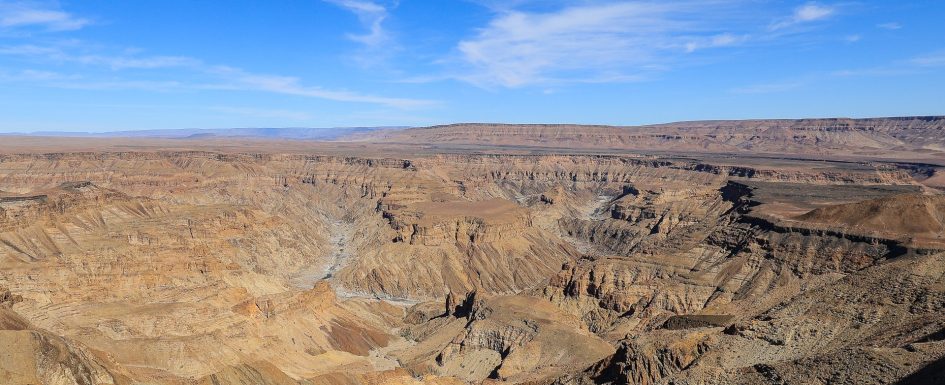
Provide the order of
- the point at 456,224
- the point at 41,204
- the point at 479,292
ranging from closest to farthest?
the point at 479,292
the point at 41,204
the point at 456,224

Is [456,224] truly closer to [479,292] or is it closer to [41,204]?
[479,292]

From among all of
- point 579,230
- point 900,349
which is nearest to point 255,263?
point 579,230

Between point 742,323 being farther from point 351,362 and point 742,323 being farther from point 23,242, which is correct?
point 23,242

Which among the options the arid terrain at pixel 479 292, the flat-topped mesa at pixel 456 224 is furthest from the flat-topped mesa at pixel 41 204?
the flat-topped mesa at pixel 456 224

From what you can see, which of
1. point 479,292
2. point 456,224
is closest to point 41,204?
point 456,224

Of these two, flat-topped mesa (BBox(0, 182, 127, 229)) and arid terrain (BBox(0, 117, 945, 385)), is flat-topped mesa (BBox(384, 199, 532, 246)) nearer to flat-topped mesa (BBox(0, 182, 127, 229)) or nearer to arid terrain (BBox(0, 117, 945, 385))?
arid terrain (BBox(0, 117, 945, 385))
